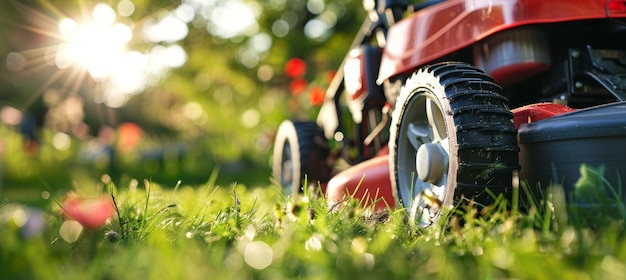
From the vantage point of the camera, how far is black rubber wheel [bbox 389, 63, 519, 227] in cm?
168

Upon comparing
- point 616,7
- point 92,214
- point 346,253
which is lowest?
point 346,253

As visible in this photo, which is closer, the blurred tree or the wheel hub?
the wheel hub

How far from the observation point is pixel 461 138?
5.56 ft

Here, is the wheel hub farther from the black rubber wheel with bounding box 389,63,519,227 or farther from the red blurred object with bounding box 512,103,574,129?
the red blurred object with bounding box 512,103,574,129

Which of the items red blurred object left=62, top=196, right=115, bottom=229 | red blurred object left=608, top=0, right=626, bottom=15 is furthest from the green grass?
red blurred object left=608, top=0, right=626, bottom=15

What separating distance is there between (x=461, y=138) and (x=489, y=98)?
0.49 ft

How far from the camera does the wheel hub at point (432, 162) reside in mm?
1887

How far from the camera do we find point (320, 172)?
3311mm

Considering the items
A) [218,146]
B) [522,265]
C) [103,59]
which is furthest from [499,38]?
[103,59]

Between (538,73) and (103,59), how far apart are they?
8.75 metres

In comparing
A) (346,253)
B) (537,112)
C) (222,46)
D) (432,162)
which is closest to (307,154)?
(432,162)

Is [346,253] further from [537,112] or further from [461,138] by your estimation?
[537,112]

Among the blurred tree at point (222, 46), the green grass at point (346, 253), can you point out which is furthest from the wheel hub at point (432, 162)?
the blurred tree at point (222, 46)

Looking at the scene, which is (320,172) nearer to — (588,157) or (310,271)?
(588,157)
